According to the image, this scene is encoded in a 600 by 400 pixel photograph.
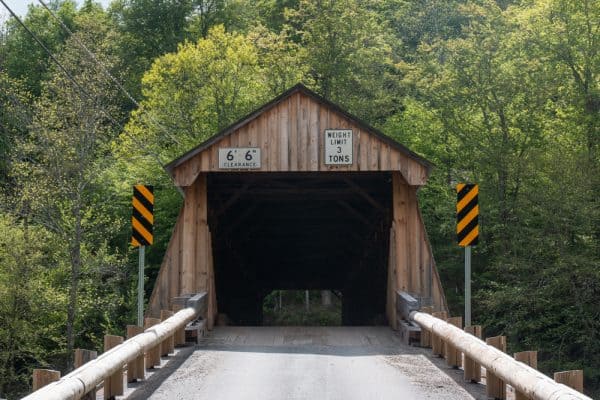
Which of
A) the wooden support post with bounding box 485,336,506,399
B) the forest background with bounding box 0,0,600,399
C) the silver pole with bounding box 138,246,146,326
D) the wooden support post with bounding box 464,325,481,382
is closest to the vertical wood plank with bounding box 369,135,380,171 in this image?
the silver pole with bounding box 138,246,146,326

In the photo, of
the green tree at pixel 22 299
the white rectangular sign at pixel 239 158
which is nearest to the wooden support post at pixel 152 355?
the white rectangular sign at pixel 239 158

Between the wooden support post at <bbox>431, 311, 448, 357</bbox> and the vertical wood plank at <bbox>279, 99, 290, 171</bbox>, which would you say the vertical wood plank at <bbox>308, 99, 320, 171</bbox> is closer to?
the vertical wood plank at <bbox>279, 99, 290, 171</bbox>

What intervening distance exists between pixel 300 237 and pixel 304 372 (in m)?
14.6

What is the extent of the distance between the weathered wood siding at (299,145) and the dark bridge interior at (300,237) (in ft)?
5.80

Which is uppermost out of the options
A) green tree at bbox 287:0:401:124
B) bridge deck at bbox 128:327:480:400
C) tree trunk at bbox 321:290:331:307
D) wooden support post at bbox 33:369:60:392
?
green tree at bbox 287:0:401:124

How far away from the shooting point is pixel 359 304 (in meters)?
28.2

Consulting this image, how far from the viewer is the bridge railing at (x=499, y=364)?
6.42 meters

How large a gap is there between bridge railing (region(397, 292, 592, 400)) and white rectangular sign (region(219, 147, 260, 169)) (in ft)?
13.2

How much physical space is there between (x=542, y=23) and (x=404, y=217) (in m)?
16.9

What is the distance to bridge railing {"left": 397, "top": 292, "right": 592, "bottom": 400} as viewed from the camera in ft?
21.1

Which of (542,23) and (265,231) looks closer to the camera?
(265,231)

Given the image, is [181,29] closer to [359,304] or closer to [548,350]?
[359,304]

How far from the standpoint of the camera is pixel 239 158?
1528cm

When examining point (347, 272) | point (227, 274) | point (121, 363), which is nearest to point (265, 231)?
point (227, 274)
